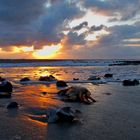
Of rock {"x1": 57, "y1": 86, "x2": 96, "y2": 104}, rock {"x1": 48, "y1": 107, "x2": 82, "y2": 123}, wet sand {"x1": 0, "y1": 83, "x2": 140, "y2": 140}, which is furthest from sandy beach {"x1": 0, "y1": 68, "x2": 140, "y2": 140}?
rock {"x1": 57, "y1": 86, "x2": 96, "y2": 104}

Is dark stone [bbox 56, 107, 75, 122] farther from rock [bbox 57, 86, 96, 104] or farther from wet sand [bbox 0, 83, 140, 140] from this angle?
rock [bbox 57, 86, 96, 104]

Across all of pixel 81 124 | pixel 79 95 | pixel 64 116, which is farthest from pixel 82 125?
pixel 79 95

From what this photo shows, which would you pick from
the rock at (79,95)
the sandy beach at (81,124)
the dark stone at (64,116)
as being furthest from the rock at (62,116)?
the rock at (79,95)

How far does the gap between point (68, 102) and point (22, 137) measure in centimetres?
592

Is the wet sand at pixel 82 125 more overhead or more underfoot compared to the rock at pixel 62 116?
more underfoot

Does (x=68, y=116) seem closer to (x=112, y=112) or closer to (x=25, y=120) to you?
(x=25, y=120)

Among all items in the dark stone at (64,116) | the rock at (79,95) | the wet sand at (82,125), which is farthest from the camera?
the rock at (79,95)

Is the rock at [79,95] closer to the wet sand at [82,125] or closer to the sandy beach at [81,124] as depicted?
the sandy beach at [81,124]

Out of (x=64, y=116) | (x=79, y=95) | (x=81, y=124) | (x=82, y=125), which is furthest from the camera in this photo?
(x=79, y=95)

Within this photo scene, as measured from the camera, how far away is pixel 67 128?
8.70m

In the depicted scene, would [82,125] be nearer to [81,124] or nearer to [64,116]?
[81,124]

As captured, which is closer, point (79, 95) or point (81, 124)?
point (81, 124)

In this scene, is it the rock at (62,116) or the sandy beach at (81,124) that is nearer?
the sandy beach at (81,124)

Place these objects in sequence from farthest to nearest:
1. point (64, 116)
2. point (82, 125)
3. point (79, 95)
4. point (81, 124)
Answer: point (79, 95) < point (64, 116) < point (81, 124) < point (82, 125)
